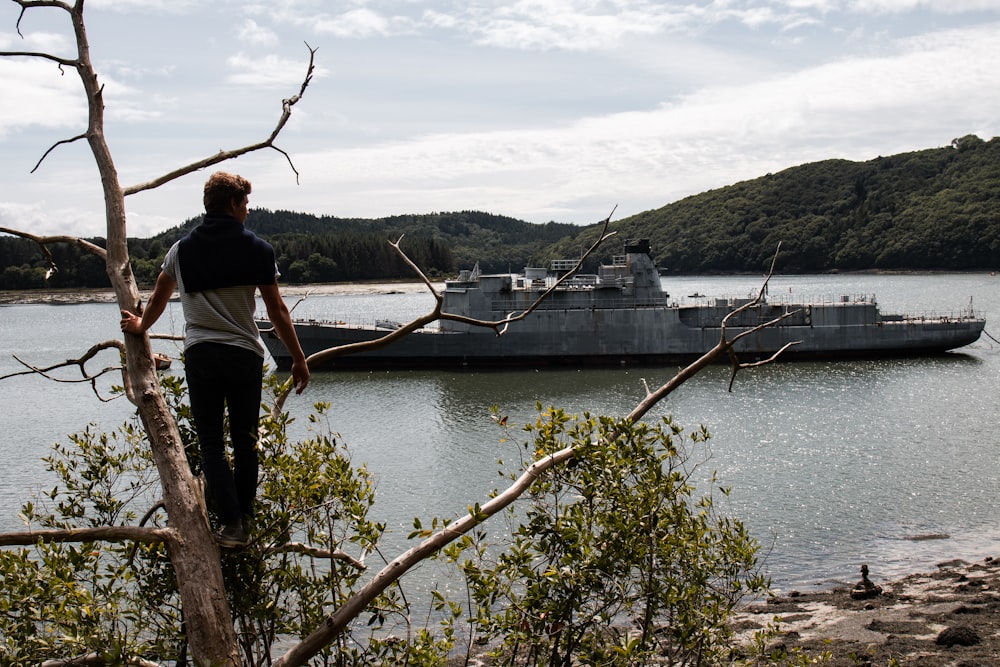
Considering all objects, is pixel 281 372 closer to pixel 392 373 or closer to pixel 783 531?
pixel 392 373

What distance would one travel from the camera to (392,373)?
33.8 metres

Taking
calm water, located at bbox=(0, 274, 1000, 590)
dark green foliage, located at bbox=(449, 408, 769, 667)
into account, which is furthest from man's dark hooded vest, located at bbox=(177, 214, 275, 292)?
calm water, located at bbox=(0, 274, 1000, 590)

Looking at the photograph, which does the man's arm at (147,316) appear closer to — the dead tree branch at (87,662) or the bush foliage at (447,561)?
the bush foliage at (447,561)

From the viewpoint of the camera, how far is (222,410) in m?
3.42

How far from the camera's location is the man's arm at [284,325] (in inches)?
130

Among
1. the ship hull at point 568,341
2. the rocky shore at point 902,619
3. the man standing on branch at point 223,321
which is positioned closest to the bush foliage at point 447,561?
the man standing on branch at point 223,321

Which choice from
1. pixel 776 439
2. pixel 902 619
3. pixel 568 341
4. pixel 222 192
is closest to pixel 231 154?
pixel 222 192

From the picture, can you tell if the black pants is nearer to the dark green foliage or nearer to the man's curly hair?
the man's curly hair

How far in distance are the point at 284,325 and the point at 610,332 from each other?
32196 mm

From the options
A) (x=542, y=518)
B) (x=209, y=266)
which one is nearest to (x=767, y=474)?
(x=542, y=518)

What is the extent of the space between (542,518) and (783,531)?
11.1m

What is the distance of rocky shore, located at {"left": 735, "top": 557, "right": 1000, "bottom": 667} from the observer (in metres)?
8.85

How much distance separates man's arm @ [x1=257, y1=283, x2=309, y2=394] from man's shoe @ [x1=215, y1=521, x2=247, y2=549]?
1.96 feet

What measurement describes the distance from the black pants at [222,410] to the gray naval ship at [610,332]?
3067 cm
